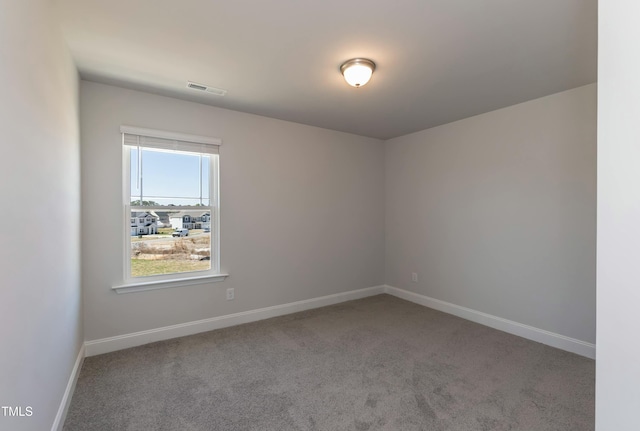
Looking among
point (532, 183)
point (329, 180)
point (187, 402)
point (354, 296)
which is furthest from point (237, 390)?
point (532, 183)

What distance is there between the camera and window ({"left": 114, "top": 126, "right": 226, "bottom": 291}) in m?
2.92

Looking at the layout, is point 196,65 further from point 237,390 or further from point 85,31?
point 237,390

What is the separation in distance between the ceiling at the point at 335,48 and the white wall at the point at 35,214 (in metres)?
0.43

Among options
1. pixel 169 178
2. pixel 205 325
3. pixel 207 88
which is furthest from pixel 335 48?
pixel 205 325

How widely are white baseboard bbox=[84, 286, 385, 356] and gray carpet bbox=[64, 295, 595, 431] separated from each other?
3.5 inches

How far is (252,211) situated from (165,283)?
3.88 ft

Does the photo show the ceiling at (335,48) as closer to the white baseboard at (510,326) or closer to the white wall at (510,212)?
the white wall at (510,212)

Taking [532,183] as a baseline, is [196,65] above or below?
above

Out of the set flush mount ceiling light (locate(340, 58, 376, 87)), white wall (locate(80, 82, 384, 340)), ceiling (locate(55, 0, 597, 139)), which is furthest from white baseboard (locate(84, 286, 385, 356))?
flush mount ceiling light (locate(340, 58, 376, 87))

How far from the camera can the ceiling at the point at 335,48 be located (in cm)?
175

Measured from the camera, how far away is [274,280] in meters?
3.73

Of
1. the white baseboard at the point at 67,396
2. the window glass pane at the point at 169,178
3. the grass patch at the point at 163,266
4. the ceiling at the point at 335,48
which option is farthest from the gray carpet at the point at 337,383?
the ceiling at the point at 335,48

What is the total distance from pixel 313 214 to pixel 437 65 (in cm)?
229

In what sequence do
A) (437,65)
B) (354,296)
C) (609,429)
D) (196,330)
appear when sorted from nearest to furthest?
(609,429) → (437,65) → (196,330) → (354,296)
